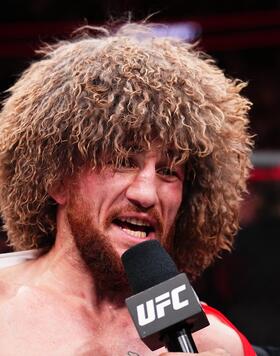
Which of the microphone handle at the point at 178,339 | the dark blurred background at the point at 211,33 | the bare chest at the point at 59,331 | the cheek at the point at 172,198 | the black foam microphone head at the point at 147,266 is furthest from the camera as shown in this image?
the dark blurred background at the point at 211,33

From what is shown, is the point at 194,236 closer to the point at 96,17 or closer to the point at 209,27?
the point at 209,27

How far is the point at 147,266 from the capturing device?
1.41m

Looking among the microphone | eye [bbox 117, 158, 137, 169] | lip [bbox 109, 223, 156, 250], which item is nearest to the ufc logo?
the microphone

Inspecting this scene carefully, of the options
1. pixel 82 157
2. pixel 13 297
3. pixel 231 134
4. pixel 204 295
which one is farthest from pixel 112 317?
pixel 204 295

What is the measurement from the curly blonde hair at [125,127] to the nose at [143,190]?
6 centimetres

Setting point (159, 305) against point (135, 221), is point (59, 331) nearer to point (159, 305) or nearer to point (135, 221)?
point (135, 221)

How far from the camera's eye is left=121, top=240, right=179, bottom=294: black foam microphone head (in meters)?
1.38

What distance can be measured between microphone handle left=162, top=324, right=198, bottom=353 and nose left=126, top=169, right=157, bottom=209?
0.42m

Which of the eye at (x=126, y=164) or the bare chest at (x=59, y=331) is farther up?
the eye at (x=126, y=164)

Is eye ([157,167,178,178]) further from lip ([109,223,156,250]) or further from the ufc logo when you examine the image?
the ufc logo

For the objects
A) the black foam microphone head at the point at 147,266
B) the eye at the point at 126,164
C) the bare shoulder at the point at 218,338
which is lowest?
the bare shoulder at the point at 218,338

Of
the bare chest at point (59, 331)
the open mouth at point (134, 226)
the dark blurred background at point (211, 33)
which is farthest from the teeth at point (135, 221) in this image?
the dark blurred background at point (211, 33)

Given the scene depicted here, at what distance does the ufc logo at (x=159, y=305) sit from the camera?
4.19 ft

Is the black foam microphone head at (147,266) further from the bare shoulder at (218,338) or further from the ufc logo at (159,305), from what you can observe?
the bare shoulder at (218,338)
